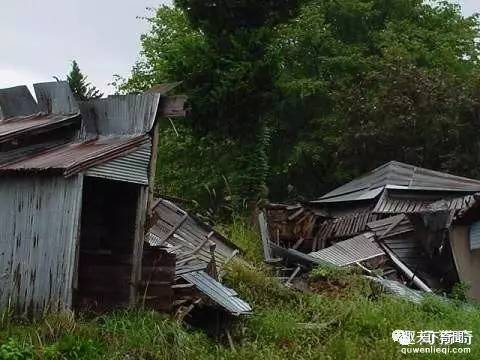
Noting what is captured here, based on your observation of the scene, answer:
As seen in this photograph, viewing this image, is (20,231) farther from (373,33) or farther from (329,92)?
(373,33)

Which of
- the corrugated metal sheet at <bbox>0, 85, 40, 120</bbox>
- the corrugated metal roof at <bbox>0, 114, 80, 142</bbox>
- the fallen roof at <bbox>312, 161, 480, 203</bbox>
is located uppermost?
the corrugated metal sheet at <bbox>0, 85, 40, 120</bbox>

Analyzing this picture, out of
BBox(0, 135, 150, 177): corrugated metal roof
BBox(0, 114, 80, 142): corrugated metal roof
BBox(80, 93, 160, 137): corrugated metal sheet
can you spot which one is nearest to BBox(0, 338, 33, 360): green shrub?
BBox(0, 135, 150, 177): corrugated metal roof

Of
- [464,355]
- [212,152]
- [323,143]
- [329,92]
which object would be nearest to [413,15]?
[329,92]

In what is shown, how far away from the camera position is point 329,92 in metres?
27.2

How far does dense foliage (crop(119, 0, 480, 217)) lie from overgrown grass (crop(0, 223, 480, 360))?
620 centimetres

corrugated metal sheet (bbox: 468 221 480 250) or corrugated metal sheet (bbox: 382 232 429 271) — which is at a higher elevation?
corrugated metal sheet (bbox: 468 221 480 250)

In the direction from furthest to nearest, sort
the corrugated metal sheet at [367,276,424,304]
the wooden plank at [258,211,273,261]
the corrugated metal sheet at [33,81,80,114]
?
1. the wooden plank at [258,211,273,261]
2. the corrugated metal sheet at [367,276,424,304]
3. the corrugated metal sheet at [33,81,80,114]

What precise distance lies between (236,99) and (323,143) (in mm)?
11438

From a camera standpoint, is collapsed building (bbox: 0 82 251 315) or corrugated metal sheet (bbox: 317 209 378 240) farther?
corrugated metal sheet (bbox: 317 209 378 240)

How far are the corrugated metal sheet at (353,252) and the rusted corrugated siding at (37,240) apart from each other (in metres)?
6.56

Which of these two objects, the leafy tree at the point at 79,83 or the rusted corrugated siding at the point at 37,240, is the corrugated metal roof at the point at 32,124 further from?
the leafy tree at the point at 79,83

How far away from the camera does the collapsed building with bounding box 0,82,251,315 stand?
7.98m

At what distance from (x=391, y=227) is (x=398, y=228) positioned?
0.58ft

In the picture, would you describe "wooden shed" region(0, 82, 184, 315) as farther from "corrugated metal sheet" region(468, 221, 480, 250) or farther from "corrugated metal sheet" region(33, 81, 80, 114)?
"corrugated metal sheet" region(468, 221, 480, 250)
